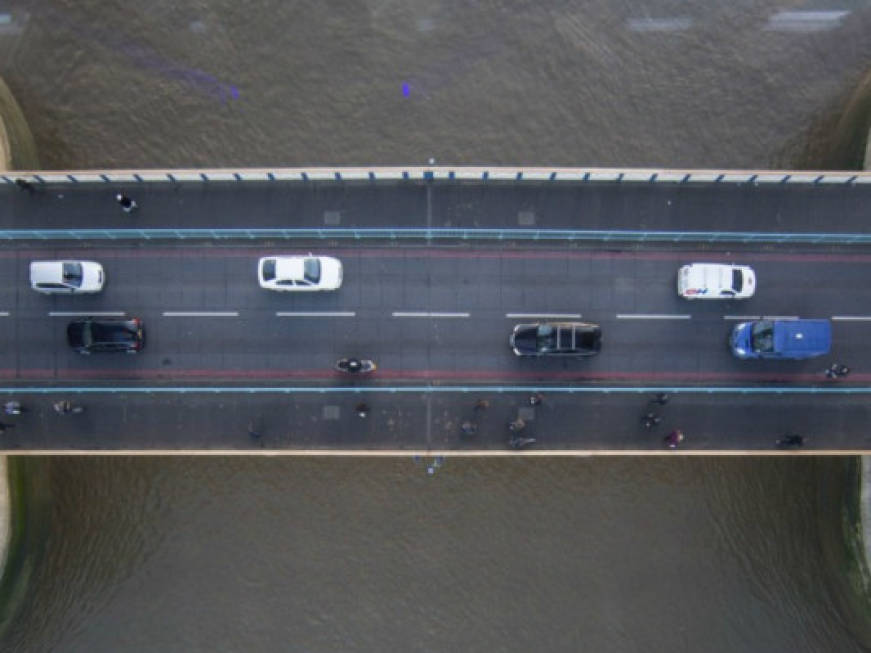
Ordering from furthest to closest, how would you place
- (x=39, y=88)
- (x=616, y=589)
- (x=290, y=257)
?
(x=39, y=88) → (x=616, y=589) → (x=290, y=257)

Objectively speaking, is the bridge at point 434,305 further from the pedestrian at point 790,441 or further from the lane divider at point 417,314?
the pedestrian at point 790,441

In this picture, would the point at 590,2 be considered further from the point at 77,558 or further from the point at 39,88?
the point at 77,558

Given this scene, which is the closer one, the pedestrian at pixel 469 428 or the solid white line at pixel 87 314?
the pedestrian at pixel 469 428

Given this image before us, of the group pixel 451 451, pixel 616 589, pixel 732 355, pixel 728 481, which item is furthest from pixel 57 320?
pixel 728 481

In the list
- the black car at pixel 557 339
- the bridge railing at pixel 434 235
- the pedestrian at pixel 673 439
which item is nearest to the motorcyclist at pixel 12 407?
the bridge railing at pixel 434 235

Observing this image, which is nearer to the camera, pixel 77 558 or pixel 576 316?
pixel 576 316

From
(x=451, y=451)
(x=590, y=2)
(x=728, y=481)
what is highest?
(x=590, y=2)
